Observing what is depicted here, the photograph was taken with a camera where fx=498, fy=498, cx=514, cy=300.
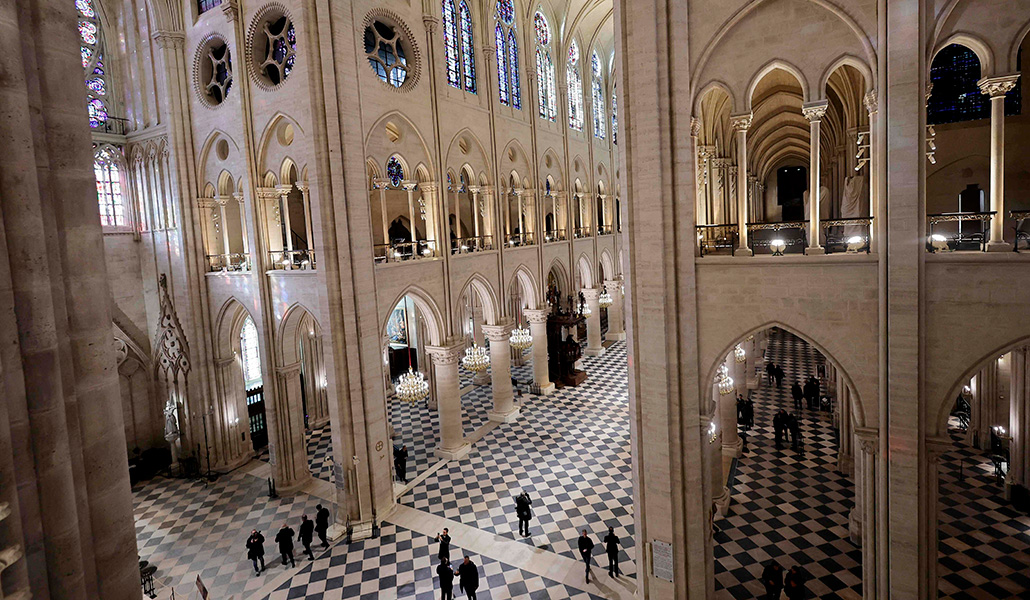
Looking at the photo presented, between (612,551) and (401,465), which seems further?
(401,465)

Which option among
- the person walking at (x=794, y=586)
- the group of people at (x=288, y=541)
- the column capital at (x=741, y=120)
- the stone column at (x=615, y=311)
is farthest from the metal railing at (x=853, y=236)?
the stone column at (x=615, y=311)

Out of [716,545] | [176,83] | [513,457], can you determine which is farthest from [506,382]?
[176,83]

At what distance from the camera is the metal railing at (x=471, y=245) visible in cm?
1698

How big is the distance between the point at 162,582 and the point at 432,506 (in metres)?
6.26

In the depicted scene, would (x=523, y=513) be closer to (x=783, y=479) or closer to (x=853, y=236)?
(x=783, y=479)

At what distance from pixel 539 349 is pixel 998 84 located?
1661 centimetres

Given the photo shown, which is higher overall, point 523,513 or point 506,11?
point 506,11

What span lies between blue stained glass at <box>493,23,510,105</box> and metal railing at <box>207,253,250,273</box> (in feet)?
36.3

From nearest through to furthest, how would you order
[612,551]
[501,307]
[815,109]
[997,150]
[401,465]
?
[997,150], [815,109], [612,551], [401,465], [501,307]

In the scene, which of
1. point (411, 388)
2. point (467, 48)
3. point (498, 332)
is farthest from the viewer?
point (498, 332)

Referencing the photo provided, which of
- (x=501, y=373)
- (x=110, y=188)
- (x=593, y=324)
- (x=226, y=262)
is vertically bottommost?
(x=501, y=373)

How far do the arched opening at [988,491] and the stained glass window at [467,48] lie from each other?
1591 cm

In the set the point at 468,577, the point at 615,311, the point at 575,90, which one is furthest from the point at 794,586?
the point at 575,90

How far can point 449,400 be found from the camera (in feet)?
53.2
